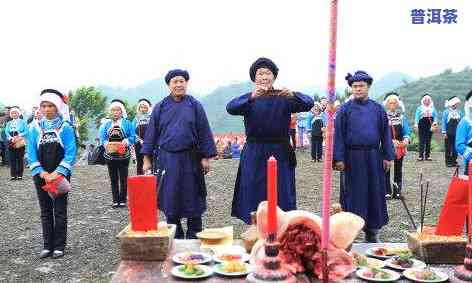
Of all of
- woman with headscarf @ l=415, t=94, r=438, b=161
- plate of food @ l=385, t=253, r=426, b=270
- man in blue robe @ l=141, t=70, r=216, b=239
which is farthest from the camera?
woman with headscarf @ l=415, t=94, r=438, b=161

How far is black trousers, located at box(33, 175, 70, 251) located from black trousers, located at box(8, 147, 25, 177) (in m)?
9.09

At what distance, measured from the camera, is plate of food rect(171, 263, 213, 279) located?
238 centimetres

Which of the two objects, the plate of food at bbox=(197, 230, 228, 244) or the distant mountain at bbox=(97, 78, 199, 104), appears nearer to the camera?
the plate of food at bbox=(197, 230, 228, 244)

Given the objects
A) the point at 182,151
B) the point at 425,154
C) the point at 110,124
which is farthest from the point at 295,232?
the point at 425,154

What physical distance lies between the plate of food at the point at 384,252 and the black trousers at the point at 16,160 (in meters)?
13.8

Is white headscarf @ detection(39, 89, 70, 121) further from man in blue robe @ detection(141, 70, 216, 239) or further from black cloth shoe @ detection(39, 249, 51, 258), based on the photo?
black cloth shoe @ detection(39, 249, 51, 258)

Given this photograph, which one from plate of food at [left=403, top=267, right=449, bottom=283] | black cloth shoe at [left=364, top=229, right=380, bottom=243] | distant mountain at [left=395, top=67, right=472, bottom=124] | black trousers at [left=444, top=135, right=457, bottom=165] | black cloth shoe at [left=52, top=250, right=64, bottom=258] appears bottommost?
black cloth shoe at [left=52, top=250, right=64, bottom=258]

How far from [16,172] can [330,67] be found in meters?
14.8

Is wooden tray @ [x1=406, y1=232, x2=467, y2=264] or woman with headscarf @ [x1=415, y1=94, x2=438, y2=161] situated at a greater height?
woman with headscarf @ [x1=415, y1=94, x2=438, y2=161]

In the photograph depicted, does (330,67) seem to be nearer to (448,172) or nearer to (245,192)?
(245,192)

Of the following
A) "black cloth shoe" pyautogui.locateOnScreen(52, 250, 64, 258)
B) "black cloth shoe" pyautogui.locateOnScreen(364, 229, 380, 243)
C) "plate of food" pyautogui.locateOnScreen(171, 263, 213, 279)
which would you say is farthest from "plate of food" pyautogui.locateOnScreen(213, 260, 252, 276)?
"black cloth shoe" pyautogui.locateOnScreen(52, 250, 64, 258)

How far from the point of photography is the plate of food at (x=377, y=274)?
2.38m

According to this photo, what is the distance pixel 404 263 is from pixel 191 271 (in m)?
0.98

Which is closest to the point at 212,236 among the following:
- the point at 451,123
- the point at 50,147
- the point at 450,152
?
the point at 50,147
